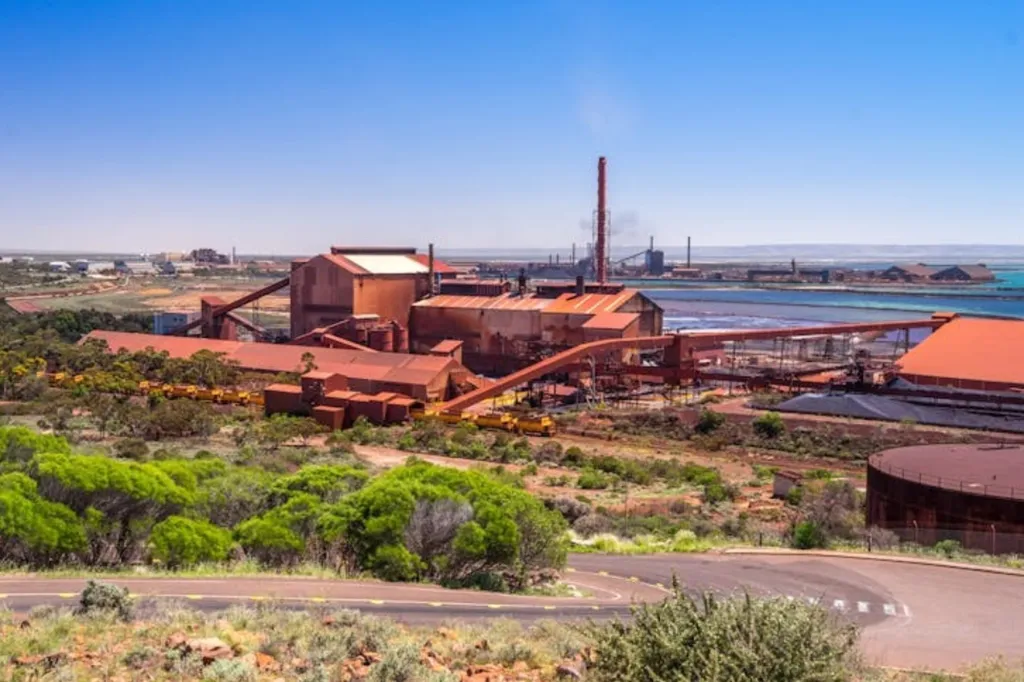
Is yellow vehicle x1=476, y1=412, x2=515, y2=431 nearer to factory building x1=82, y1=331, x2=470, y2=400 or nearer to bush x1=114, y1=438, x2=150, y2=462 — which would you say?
factory building x1=82, y1=331, x2=470, y2=400

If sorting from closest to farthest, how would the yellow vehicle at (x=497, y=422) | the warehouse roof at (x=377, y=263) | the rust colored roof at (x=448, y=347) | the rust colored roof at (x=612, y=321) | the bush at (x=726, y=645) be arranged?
the bush at (x=726, y=645), the yellow vehicle at (x=497, y=422), the rust colored roof at (x=448, y=347), the rust colored roof at (x=612, y=321), the warehouse roof at (x=377, y=263)

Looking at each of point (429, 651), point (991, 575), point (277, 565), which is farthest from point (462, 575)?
point (991, 575)

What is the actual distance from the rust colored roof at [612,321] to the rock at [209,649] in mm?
39878

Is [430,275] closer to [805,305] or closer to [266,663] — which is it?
[266,663]

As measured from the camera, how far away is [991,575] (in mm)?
15680

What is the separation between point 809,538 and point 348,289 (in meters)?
39.0

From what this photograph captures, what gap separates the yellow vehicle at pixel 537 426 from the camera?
A: 38094 mm

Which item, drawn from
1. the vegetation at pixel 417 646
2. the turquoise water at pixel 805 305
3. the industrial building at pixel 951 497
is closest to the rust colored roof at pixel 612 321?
the industrial building at pixel 951 497

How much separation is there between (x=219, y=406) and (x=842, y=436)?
25.8 m

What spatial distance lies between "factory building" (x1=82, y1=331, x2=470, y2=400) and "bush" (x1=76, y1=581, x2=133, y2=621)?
3124 centimetres

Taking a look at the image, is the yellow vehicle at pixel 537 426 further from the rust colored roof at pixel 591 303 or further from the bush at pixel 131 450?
the bush at pixel 131 450

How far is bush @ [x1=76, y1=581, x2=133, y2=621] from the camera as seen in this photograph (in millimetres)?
9906

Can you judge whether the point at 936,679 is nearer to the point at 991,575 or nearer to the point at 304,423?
the point at 991,575

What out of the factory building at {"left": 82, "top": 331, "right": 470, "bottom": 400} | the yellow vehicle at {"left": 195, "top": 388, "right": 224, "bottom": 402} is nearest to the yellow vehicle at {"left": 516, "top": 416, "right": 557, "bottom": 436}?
the factory building at {"left": 82, "top": 331, "right": 470, "bottom": 400}
